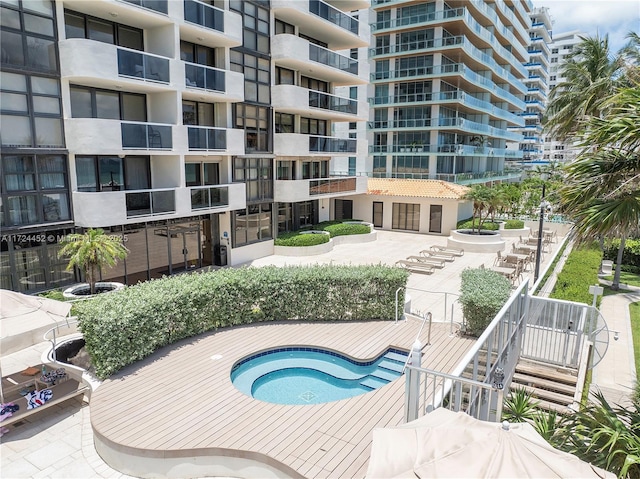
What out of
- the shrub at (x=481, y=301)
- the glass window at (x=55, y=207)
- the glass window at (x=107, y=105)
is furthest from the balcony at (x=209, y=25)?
the shrub at (x=481, y=301)

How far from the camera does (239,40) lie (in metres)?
21.6

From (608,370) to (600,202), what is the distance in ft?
27.6

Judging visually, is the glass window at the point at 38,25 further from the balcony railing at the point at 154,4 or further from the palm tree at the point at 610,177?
the palm tree at the point at 610,177

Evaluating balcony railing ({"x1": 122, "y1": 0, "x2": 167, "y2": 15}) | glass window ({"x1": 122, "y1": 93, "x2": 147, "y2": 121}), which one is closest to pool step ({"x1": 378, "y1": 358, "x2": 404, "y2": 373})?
glass window ({"x1": 122, "y1": 93, "x2": 147, "y2": 121})

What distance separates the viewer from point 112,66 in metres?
16.3

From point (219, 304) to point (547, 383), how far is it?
9.54 meters

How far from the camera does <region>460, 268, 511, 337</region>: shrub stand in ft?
41.8

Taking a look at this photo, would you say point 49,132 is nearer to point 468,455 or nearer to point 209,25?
point 209,25

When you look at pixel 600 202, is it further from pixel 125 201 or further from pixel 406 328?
pixel 125 201

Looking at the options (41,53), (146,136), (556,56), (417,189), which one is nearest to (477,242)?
(417,189)

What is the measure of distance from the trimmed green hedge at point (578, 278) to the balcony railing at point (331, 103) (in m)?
17.0

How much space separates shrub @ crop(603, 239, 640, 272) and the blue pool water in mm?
20375

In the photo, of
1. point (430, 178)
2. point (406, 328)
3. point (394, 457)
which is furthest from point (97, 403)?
point (430, 178)

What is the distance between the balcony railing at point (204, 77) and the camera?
19.7 m
